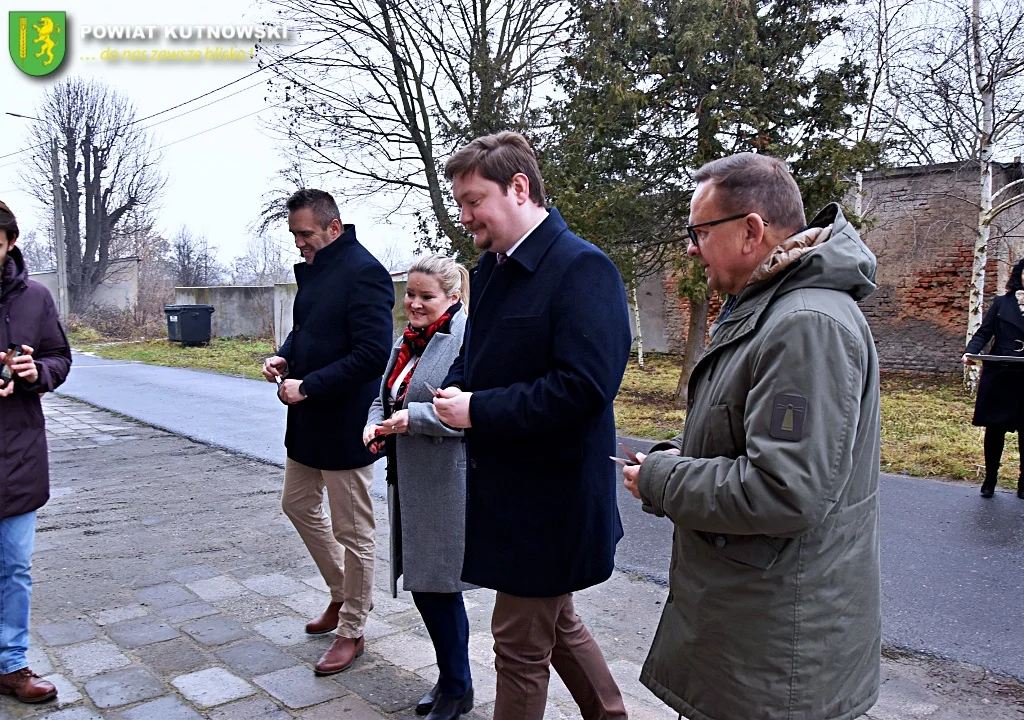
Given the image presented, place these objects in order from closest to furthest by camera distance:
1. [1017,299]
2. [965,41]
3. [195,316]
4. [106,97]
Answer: [1017,299] < [965,41] < [195,316] < [106,97]

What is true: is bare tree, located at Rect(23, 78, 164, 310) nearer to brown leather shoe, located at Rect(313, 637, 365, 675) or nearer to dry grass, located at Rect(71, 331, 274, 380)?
dry grass, located at Rect(71, 331, 274, 380)

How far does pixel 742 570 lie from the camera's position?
6.41 ft

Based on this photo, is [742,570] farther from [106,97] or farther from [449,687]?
[106,97]

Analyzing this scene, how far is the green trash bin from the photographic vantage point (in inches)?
1049

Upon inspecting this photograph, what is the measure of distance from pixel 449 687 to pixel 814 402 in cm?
211

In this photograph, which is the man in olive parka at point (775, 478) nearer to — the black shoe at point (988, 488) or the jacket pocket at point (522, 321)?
the jacket pocket at point (522, 321)

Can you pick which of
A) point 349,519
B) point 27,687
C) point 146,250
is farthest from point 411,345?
point 146,250

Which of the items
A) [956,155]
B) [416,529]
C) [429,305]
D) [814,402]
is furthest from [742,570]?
[956,155]

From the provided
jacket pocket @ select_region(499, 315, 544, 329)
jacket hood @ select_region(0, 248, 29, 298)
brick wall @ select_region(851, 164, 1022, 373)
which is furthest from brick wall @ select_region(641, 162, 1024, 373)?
jacket hood @ select_region(0, 248, 29, 298)

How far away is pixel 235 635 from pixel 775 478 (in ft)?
10.8

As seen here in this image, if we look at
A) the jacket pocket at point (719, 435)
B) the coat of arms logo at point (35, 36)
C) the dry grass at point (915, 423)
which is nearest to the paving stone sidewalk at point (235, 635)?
the jacket pocket at point (719, 435)

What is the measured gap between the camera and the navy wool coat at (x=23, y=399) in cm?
349

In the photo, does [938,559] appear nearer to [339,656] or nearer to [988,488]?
[988,488]

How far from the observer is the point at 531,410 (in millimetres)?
2385
